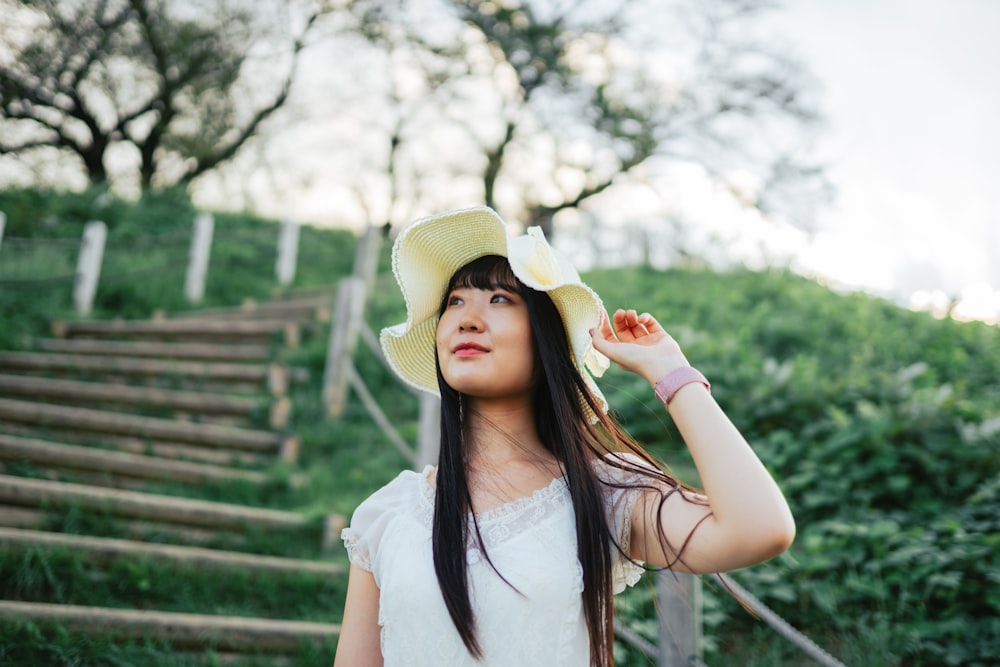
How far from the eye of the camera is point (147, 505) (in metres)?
4.13

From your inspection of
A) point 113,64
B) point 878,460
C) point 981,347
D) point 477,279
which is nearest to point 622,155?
point 981,347

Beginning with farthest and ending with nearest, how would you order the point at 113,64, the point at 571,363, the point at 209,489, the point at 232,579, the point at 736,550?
the point at 113,64
the point at 209,489
the point at 232,579
the point at 571,363
the point at 736,550

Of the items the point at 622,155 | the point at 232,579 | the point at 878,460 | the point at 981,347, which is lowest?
the point at 232,579

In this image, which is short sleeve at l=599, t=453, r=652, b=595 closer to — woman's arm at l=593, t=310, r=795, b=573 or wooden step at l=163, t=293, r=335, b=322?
woman's arm at l=593, t=310, r=795, b=573

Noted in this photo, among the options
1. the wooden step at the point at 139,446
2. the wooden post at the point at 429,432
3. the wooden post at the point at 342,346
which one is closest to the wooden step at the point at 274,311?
the wooden post at the point at 342,346

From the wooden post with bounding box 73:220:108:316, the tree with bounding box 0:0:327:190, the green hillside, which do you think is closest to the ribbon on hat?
the green hillside

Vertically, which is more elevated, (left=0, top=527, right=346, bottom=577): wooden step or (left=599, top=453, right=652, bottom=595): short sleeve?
(left=599, top=453, right=652, bottom=595): short sleeve

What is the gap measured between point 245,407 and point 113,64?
32.1ft

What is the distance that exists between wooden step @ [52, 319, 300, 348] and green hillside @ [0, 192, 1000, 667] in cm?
27

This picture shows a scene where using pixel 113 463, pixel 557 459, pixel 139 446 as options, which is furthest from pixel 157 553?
pixel 557 459

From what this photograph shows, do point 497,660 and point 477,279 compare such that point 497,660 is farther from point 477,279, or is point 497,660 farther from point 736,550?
point 477,279

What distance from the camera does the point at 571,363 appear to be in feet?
5.26

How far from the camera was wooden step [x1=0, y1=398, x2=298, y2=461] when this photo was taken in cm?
522

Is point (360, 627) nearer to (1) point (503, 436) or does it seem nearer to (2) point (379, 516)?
(2) point (379, 516)
